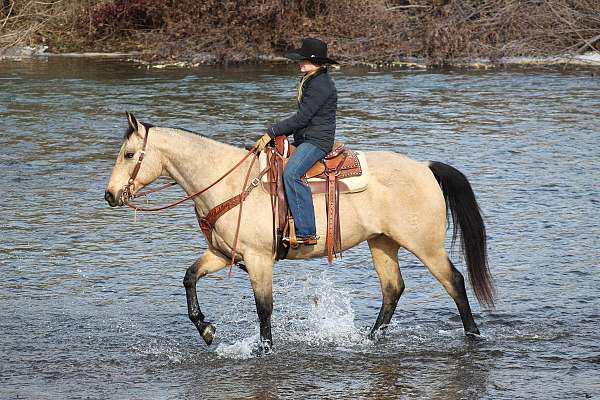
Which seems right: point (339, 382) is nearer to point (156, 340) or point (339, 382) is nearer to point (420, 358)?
point (420, 358)

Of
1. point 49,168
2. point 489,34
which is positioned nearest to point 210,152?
point 49,168

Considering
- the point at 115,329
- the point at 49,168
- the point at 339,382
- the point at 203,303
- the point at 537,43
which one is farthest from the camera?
the point at 537,43

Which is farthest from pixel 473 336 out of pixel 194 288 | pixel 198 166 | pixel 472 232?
pixel 198 166

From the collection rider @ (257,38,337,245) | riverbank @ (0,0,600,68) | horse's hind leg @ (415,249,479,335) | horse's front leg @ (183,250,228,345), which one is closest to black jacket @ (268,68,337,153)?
rider @ (257,38,337,245)

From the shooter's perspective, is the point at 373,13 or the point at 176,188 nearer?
the point at 176,188

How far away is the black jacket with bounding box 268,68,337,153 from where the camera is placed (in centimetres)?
763

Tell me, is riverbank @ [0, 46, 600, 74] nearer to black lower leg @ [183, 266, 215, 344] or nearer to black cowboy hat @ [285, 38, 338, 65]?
black cowboy hat @ [285, 38, 338, 65]

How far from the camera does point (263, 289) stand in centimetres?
761

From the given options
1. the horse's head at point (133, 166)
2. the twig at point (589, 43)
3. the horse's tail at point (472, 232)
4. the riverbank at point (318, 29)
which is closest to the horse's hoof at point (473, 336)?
the horse's tail at point (472, 232)

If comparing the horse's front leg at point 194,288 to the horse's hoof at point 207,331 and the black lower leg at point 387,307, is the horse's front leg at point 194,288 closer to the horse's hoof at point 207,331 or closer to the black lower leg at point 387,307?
the horse's hoof at point 207,331

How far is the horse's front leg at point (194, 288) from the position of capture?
7.74 meters

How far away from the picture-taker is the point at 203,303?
8945mm

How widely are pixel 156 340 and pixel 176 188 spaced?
6.00 m

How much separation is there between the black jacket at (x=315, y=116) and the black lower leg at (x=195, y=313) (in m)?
1.21
